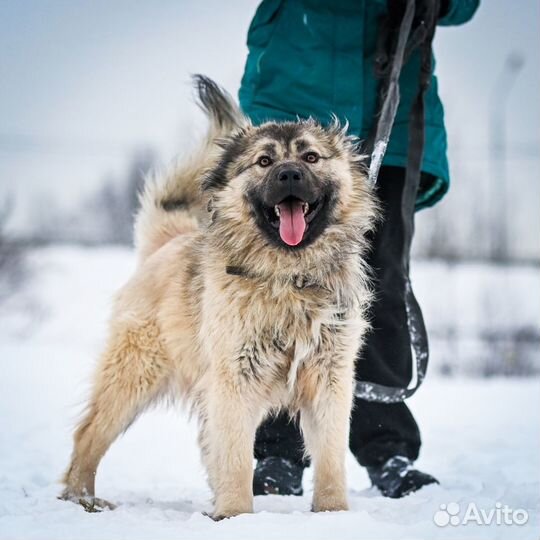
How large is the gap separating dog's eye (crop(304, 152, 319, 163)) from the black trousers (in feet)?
2.00

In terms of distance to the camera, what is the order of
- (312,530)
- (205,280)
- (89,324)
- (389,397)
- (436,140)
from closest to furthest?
(312,530), (205,280), (389,397), (436,140), (89,324)

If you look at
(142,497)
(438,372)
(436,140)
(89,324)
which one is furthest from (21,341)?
(436,140)

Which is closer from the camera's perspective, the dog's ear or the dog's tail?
the dog's ear

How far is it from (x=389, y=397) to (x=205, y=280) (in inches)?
41.3

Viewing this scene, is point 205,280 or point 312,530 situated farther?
point 205,280

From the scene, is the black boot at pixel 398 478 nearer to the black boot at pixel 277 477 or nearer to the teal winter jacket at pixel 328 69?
the black boot at pixel 277 477

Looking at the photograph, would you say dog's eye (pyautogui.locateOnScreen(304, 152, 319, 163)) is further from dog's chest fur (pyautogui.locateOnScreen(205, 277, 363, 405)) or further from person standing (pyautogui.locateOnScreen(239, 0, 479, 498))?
dog's chest fur (pyautogui.locateOnScreen(205, 277, 363, 405))

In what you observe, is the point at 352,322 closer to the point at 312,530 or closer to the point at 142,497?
the point at 312,530

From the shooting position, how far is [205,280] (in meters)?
3.09

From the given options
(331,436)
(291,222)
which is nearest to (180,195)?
(291,222)

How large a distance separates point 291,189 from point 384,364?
1169mm

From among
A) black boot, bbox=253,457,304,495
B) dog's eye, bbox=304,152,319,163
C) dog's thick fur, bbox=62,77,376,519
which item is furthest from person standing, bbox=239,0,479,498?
dog's eye, bbox=304,152,319,163

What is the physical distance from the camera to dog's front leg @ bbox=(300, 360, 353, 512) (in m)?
2.82

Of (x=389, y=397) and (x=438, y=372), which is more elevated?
Answer: (x=389, y=397)
